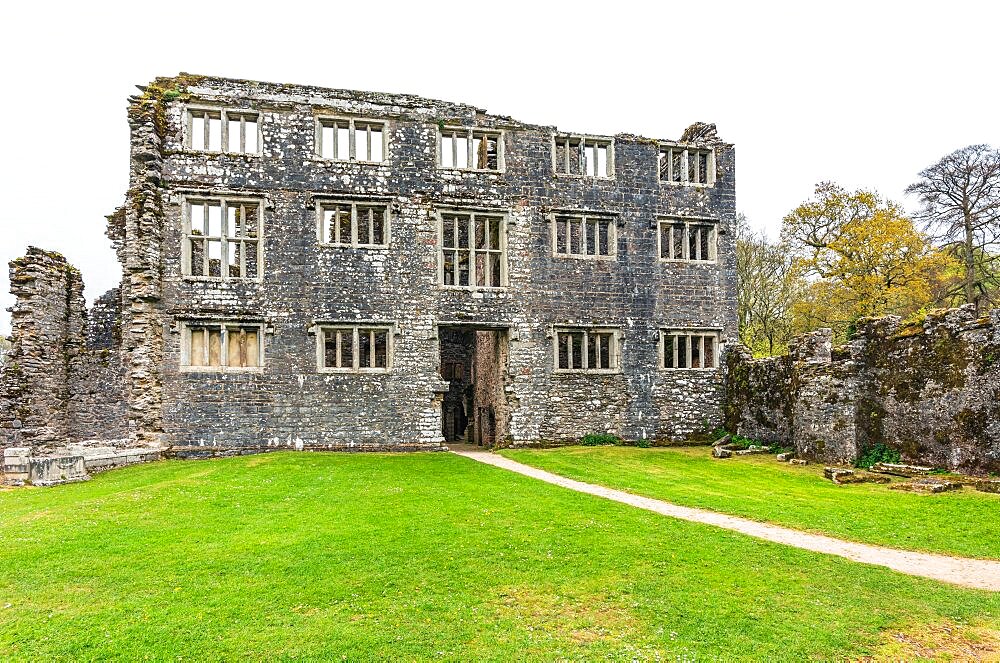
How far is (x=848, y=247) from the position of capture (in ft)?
101

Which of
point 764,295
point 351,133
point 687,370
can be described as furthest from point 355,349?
point 764,295

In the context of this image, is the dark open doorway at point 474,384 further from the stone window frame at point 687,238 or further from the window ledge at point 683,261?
the stone window frame at point 687,238

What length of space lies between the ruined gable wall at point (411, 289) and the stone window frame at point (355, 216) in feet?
0.70

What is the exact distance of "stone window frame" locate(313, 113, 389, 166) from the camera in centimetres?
2191

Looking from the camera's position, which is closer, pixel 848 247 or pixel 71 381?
pixel 71 381

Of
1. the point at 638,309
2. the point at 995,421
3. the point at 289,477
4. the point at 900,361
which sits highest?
the point at 638,309

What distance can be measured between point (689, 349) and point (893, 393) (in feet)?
24.2

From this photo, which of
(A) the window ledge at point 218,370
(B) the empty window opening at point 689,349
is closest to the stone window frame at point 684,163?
(B) the empty window opening at point 689,349

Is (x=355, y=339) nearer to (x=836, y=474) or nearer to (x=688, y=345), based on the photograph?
(x=688, y=345)

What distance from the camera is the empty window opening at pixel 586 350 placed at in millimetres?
23375

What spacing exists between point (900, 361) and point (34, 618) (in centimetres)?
1985

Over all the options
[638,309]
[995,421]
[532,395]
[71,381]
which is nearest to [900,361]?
[995,421]

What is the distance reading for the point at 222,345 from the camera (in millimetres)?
21062

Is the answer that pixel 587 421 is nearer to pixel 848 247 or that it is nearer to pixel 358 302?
pixel 358 302
